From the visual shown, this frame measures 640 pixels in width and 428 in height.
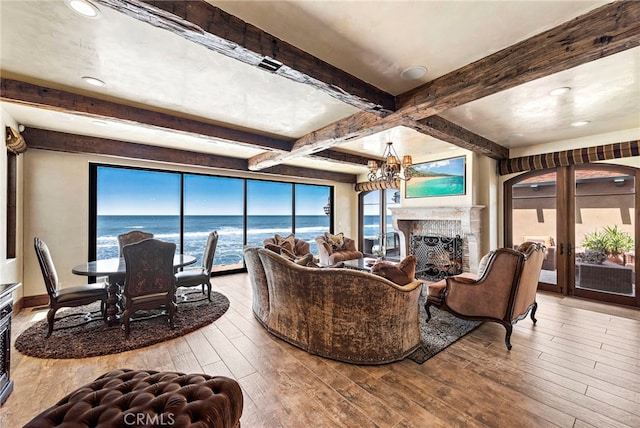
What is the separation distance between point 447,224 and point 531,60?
420cm

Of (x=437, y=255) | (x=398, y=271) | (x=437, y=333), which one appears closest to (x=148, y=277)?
(x=398, y=271)

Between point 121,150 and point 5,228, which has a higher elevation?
point 121,150

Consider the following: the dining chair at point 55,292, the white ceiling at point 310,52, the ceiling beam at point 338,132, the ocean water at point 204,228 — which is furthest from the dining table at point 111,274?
the ceiling beam at point 338,132

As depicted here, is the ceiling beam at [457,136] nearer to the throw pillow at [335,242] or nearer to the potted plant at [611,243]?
the potted plant at [611,243]

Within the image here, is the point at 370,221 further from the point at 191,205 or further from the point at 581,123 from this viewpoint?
the point at 581,123

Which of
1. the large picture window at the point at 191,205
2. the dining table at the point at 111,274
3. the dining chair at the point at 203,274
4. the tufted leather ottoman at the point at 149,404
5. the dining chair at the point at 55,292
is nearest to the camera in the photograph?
the tufted leather ottoman at the point at 149,404

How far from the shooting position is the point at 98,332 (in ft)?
10.5

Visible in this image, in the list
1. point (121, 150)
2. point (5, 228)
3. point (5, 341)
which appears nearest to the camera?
point (5, 341)

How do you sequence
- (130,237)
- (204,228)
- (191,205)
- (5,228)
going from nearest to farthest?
(5,228) < (130,237) < (191,205) < (204,228)

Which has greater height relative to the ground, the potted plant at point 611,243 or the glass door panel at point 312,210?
the glass door panel at point 312,210

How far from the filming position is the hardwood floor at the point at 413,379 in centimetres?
188

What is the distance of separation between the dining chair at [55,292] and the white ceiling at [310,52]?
6.01ft

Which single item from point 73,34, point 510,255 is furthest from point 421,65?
point 73,34

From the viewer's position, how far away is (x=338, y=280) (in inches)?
98.4
